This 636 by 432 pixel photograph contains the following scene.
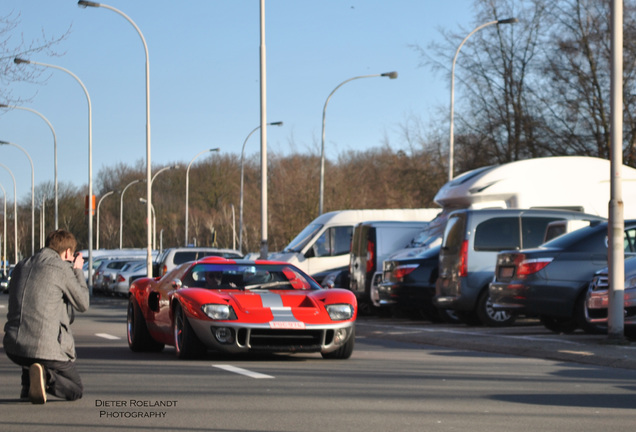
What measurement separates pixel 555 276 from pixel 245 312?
17.2 ft

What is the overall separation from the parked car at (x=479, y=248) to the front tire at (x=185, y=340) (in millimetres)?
6873

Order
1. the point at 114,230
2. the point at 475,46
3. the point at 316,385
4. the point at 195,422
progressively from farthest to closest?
the point at 114,230, the point at 475,46, the point at 316,385, the point at 195,422

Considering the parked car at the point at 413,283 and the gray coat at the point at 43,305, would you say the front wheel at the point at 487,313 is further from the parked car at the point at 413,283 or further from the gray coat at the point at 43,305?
the gray coat at the point at 43,305

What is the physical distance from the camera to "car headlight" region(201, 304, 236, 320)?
37.0 ft

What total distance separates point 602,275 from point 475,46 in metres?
31.7

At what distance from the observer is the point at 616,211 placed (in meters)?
13.2

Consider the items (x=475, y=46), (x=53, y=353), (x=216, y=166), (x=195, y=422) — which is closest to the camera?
(x=195, y=422)

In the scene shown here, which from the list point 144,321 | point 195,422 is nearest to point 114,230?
point 144,321

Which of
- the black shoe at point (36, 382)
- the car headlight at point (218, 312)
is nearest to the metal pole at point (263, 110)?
the car headlight at point (218, 312)

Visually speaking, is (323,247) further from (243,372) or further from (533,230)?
(243,372)

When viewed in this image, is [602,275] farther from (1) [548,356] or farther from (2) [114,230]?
(2) [114,230]

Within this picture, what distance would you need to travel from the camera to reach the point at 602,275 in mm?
13727

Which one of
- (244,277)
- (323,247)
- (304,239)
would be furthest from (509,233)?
(304,239)

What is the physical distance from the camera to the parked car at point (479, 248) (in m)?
17.6
